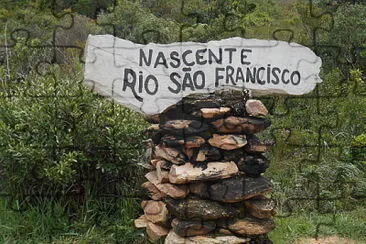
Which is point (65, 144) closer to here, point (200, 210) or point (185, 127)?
point (185, 127)

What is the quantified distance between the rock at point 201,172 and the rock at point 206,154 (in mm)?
42

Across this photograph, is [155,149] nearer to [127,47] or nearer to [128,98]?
[128,98]

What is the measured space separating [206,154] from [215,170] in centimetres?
14

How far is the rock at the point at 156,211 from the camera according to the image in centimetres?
451

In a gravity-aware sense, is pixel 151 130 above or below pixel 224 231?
above

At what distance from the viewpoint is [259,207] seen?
14.1 feet

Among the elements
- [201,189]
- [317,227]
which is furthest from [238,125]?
[317,227]

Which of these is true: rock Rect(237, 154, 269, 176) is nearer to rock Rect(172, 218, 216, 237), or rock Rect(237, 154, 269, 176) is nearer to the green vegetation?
rock Rect(172, 218, 216, 237)

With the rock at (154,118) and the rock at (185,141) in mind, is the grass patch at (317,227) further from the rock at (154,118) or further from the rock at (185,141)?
the rock at (154,118)

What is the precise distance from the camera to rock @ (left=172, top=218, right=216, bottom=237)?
420cm

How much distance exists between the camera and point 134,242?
4.78 m

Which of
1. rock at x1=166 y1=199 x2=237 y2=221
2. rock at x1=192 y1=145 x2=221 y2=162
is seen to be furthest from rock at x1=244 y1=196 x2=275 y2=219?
rock at x1=192 y1=145 x2=221 y2=162

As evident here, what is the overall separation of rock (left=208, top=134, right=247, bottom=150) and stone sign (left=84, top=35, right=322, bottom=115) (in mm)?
352

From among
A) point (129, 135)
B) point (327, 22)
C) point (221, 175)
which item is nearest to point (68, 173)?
point (129, 135)
